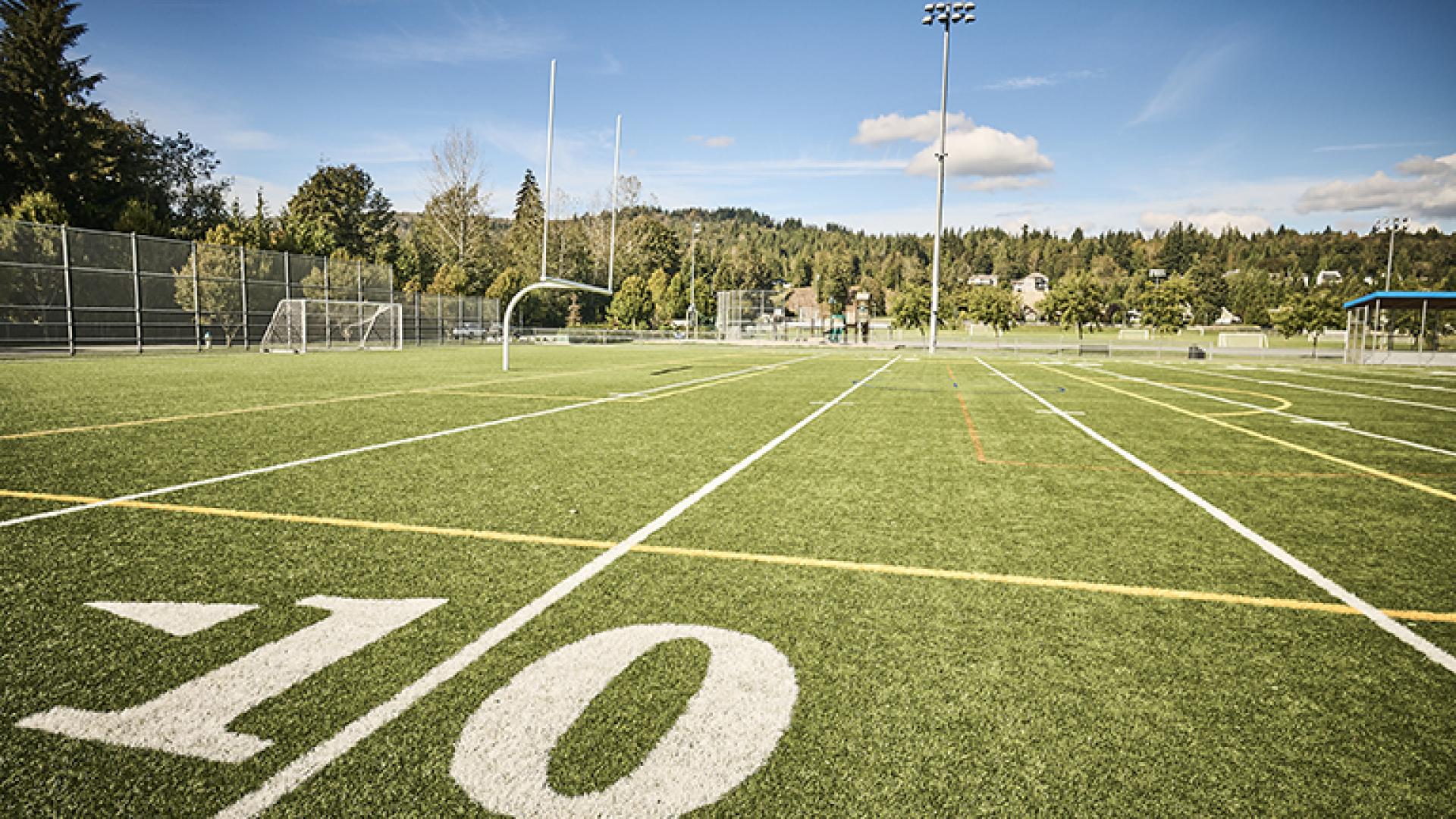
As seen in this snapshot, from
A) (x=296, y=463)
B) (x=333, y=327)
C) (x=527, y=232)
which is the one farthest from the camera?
(x=527, y=232)

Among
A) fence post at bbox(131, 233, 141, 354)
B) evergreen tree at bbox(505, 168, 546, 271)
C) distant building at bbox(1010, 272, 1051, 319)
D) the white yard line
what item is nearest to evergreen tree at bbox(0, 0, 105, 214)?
fence post at bbox(131, 233, 141, 354)

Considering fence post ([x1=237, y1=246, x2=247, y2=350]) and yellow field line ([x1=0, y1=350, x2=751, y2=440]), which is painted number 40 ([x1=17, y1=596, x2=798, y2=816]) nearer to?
yellow field line ([x1=0, y1=350, x2=751, y2=440])

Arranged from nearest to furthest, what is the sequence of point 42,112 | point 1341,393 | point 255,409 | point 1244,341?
1. point 255,409
2. point 1341,393
3. point 42,112
4. point 1244,341

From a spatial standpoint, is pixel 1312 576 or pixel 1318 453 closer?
pixel 1312 576

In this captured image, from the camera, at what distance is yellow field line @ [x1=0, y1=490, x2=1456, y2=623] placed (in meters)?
3.50

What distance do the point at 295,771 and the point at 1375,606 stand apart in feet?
14.8

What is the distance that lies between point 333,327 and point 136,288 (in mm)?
8448

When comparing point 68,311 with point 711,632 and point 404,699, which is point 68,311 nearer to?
point 404,699

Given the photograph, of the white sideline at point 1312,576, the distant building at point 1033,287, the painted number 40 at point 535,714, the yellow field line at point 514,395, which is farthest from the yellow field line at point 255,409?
the distant building at point 1033,287

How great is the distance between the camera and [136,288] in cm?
2294

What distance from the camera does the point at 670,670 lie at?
2.67 meters

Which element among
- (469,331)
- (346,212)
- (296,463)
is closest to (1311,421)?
(296,463)

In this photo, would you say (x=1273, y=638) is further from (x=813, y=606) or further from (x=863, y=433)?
(x=863, y=433)

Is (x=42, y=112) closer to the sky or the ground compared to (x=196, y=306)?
closer to the sky
